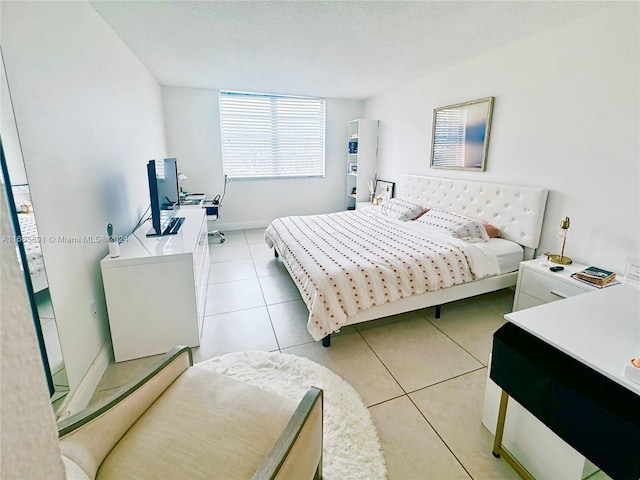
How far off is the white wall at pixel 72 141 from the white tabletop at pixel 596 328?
225 cm

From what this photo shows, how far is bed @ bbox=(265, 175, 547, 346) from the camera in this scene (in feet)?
7.35

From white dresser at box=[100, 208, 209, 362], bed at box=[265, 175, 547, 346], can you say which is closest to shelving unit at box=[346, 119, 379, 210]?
bed at box=[265, 175, 547, 346]

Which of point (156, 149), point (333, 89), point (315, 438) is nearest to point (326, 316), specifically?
point (315, 438)

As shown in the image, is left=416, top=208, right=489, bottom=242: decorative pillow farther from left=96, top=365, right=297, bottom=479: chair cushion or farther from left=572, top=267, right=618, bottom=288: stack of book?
left=96, top=365, right=297, bottom=479: chair cushion

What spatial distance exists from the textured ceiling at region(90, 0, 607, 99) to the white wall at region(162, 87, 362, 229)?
0.91 meters

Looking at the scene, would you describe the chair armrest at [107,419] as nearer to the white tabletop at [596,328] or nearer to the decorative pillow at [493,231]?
the white tabletop at [596,328]

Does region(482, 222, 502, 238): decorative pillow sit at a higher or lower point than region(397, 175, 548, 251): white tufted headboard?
lower

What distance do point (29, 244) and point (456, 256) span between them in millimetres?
2717

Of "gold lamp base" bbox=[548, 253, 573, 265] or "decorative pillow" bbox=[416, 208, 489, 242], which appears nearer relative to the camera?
"gold lamp base" bbox=[548, 253, 573, 265]

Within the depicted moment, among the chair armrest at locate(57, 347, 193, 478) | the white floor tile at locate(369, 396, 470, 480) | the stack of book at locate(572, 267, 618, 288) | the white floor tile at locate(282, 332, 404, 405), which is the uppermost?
the stack of book at locate(572, 267, 618, 288)

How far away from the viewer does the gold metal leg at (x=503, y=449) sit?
1379 millimetres

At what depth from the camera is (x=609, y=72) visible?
226 cm

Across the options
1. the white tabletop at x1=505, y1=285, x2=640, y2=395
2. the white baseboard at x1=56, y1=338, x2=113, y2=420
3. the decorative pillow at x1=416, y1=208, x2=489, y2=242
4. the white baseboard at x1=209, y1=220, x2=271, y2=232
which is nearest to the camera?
the white tabletop at x1=505, y1=285, x2=640, y2=395

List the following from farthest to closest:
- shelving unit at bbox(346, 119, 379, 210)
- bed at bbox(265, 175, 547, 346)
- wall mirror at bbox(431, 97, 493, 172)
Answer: shelving unit at bbox(346, 119, 379, 210) < wall mirror at bbox(431, 97, 493, 172) < bed at bbox(265, 175, 547, 346)
